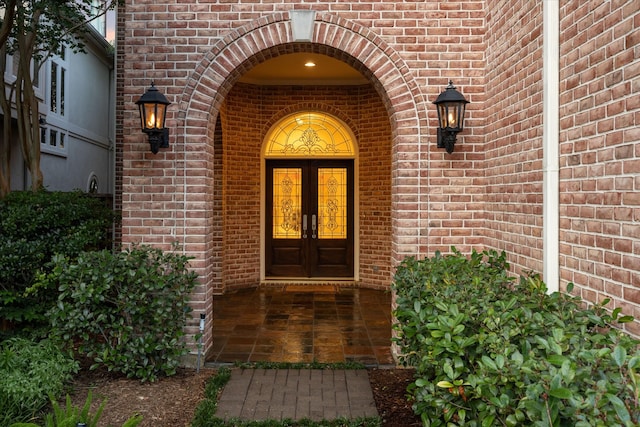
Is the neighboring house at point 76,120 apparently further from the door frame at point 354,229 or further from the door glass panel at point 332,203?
the door glass panel at point 332,203

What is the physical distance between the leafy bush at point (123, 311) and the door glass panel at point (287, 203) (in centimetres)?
474

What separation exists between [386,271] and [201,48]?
16.9 ft

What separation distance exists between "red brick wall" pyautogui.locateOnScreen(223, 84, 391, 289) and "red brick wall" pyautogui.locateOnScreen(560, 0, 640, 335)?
5387 mm

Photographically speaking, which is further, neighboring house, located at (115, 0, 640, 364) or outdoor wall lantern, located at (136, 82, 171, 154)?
outdoor wall lantern, located at (136, 82, 171, 154)

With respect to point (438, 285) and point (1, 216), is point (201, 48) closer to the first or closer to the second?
point (1, 216)

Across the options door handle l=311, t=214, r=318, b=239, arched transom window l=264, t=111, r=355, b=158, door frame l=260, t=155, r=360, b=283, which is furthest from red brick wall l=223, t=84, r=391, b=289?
door handle l=311, t=214, r=318, b=239

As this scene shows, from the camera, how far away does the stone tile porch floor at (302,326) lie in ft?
15.5

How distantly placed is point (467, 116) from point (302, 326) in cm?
309

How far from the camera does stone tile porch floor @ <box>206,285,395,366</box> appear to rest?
Answer: 4.73 metres

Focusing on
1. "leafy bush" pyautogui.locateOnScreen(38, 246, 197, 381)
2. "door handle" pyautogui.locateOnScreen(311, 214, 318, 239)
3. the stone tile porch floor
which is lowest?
the stone tile porch floor

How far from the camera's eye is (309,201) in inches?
353

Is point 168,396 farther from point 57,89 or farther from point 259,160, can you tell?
point 57,89

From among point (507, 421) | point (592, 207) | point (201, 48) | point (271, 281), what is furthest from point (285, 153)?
point (507, 421)

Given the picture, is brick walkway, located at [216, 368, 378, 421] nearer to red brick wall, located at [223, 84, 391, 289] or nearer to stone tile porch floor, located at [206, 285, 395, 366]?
stone tile porch floor, located at [206, 285, 395, 366]
